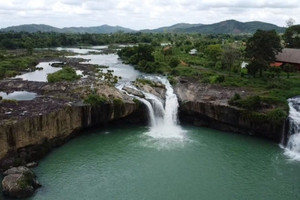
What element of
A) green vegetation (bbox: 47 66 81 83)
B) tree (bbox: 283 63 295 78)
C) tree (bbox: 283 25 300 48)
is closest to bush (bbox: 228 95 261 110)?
tree (bbox: 283 63 295 78)

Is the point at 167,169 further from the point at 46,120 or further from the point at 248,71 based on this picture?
the point at 248,71

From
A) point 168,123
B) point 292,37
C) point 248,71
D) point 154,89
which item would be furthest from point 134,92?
point 292,37

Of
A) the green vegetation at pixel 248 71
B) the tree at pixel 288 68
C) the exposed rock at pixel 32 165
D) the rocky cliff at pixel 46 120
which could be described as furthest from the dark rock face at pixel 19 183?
the tree at pixel 288 68

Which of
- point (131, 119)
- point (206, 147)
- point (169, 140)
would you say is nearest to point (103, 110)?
point (131, 119)

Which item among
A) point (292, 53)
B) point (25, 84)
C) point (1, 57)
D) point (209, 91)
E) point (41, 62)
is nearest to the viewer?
point (209, 91)

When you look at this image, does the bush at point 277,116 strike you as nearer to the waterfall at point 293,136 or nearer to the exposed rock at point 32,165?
the waterfall at point 293,136

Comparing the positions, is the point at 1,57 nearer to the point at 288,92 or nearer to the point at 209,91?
the point at 209,91
